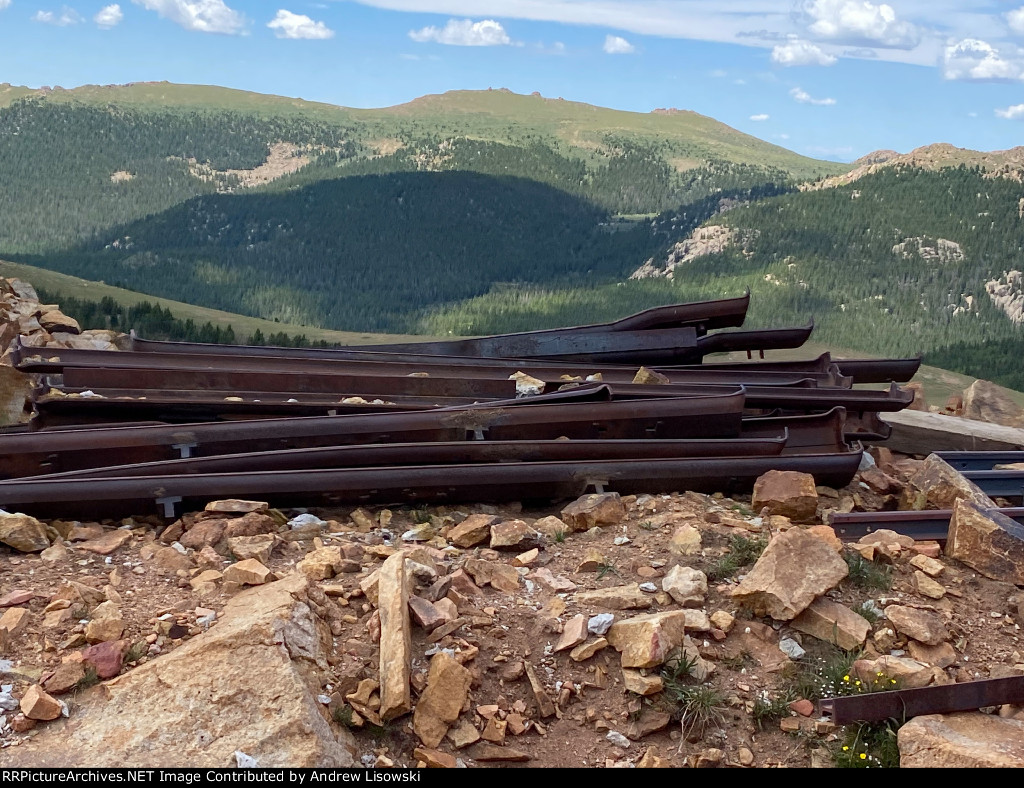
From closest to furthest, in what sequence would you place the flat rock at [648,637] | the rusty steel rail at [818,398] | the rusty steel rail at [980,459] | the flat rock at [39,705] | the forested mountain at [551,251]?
the flat rock at [39,705] → the flat rock at [648,637] → the rusty steel rail at [980,459] → the rusty steel rail at [818,398] → the forested mountain at [551,251]

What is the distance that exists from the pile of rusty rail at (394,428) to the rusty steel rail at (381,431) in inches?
0.5

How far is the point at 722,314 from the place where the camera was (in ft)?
33.2

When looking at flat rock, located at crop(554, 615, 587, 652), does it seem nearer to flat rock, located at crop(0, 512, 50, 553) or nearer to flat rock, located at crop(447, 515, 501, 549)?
flat rock, located at crop(447, 515, 501, 549)

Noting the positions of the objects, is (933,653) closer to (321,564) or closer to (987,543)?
(987,543)

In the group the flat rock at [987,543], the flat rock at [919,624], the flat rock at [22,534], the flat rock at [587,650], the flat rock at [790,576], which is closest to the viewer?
the flat rock at [587,650]

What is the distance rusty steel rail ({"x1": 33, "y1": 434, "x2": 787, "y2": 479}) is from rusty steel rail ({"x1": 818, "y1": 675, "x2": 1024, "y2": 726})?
2.99 metres

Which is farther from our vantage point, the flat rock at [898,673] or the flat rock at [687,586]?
the flat rock at [687,586]

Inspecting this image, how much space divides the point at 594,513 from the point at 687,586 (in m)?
1.26

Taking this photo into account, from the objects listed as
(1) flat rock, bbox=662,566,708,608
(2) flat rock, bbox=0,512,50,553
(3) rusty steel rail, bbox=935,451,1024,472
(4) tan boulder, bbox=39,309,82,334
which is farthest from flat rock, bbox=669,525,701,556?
(4) tan boulder, bbox=39,309,82,334

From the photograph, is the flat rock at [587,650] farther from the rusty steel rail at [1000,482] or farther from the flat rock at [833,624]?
the rusty steel rail at [1000,482]

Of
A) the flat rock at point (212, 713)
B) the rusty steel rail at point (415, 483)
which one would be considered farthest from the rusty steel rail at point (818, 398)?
the flat rock at point (212, 713)

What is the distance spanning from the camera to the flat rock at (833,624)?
5066 mm

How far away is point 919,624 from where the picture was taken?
16.7 feet

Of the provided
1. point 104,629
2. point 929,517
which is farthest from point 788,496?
point 104,629
